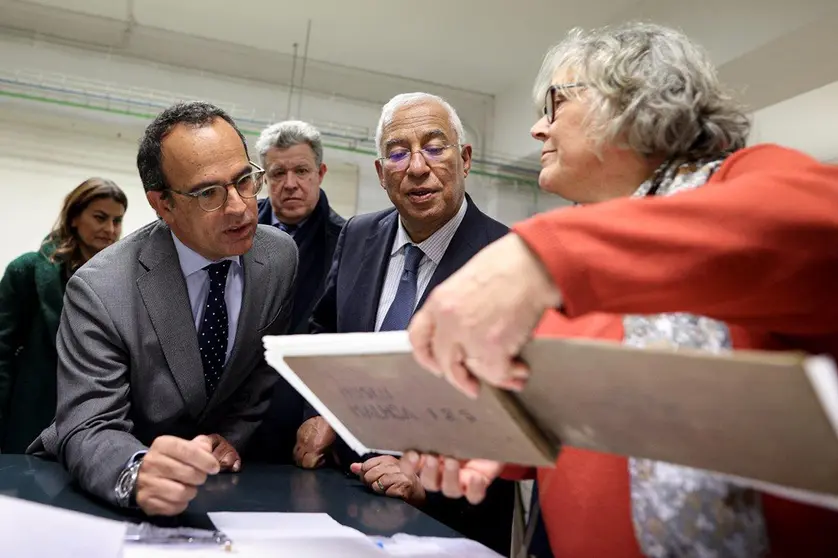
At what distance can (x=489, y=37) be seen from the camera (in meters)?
4.57

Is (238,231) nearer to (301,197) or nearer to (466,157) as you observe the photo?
(466,157)

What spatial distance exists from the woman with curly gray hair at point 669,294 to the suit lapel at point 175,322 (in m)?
0.71

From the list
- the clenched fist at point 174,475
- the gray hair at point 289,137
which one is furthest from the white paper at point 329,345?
the gray hair at point 289,137

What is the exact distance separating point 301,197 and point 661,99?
203 centimetres

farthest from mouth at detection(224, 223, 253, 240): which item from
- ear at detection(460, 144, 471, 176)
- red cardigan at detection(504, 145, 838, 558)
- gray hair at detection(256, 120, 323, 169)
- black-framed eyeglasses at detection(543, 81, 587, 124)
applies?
gray hair at detection(256, 120, 323, 169)

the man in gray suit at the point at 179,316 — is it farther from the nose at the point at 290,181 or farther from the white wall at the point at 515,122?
the white wall at the point at 515,122

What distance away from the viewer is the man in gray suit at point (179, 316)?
4.35 ft

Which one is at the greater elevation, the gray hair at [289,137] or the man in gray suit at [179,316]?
the gray hair at [289,137]

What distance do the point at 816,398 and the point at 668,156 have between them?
52 centimetres

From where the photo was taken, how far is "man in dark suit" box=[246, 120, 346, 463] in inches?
101

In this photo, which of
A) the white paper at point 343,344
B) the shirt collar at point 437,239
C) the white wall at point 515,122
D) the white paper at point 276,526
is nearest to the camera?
the white paper at point 343,344

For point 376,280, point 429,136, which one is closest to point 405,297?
point 376,280

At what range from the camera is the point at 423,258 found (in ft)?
6.09

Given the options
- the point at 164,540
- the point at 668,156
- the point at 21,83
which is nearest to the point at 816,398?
the point at 668,156
